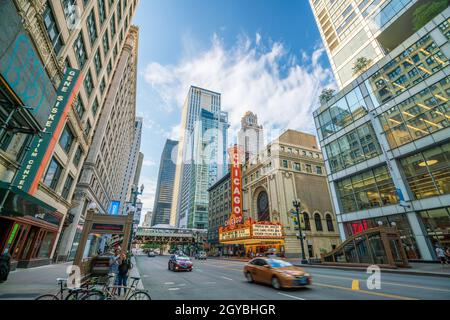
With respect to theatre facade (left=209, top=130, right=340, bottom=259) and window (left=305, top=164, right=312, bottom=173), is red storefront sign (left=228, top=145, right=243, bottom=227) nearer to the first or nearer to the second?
theatre facade (left=209, top=130, right=340, bottom=259)

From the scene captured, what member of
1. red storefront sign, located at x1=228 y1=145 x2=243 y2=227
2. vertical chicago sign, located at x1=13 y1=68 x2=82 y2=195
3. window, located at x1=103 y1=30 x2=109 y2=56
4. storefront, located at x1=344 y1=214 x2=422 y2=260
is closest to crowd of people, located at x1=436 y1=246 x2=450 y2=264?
storefront, located at x1=344 y1=214 x2=422 y2=260

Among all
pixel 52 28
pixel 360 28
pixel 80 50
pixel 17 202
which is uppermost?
pixel 360 28

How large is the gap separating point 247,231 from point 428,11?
132ft

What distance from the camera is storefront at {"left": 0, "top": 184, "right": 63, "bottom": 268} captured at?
29.5 feet

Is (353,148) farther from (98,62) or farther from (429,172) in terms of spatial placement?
(98,62)

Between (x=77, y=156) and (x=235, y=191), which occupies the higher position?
(x=235, y=191)

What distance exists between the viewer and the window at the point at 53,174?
1891 cm

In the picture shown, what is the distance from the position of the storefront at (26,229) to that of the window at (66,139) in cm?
662

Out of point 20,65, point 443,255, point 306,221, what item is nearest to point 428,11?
point 443,255

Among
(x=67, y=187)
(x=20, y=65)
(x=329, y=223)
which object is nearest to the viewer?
(x=20, y=65)

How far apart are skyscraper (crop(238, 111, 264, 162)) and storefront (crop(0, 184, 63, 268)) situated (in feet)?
332

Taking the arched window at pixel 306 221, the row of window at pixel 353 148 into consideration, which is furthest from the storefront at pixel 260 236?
the row of window at pixel 353 148

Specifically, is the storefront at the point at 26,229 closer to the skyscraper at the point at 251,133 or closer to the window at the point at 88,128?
the window at the point at 88,128

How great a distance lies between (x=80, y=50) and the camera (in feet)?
66.1
